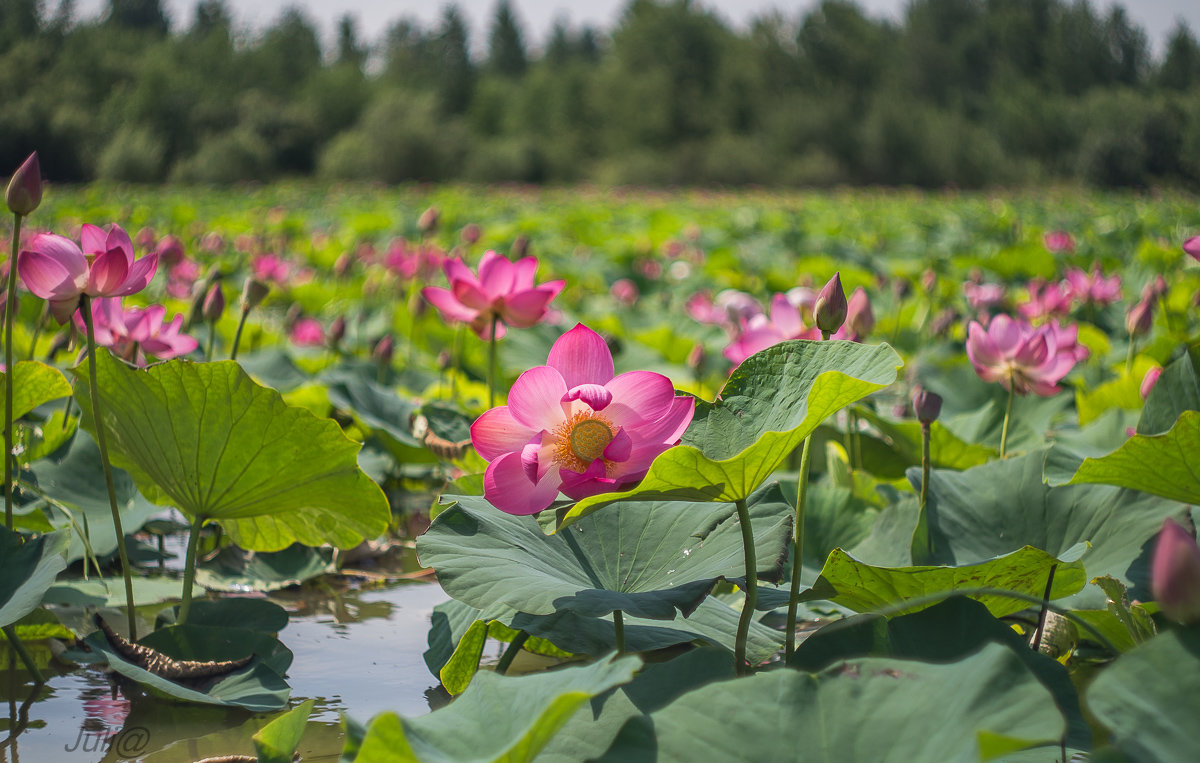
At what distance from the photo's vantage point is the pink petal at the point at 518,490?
750mm

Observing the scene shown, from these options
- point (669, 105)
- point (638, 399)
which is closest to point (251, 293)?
point (638, 399)

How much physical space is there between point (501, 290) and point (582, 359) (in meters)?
0.53

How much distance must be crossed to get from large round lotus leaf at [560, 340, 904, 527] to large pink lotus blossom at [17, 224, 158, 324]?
1.84 feet

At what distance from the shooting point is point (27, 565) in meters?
0.87

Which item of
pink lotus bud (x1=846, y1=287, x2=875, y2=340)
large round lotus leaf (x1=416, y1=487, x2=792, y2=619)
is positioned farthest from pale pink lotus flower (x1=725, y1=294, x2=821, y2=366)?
large round lotus leaf (x1=416, y1=487, x2=792, y2=619)

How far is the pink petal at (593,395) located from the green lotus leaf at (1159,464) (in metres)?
0.44

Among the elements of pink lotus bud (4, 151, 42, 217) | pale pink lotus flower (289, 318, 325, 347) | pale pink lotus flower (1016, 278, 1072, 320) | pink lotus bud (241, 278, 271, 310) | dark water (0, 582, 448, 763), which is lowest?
dark water (0, 582, 448, 763)

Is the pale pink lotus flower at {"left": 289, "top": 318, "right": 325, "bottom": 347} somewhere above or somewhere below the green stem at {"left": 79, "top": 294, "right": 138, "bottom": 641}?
below

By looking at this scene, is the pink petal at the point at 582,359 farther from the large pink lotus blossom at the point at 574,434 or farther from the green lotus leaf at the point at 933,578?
the green lotus leaf at the point at 933,578

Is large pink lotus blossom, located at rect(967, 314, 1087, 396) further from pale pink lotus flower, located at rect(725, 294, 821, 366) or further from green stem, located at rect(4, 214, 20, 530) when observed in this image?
green stem, located at rect(4, 214, 20, 530)

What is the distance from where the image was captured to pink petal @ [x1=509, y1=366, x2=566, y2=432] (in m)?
0.75

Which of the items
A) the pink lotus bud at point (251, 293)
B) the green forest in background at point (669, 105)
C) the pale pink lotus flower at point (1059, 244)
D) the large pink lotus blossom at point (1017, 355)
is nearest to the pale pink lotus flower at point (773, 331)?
the large pink lotus blossom at point (1017, 355)

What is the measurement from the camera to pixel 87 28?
1145 cm

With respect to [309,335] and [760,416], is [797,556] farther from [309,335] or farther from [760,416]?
[309,335]
